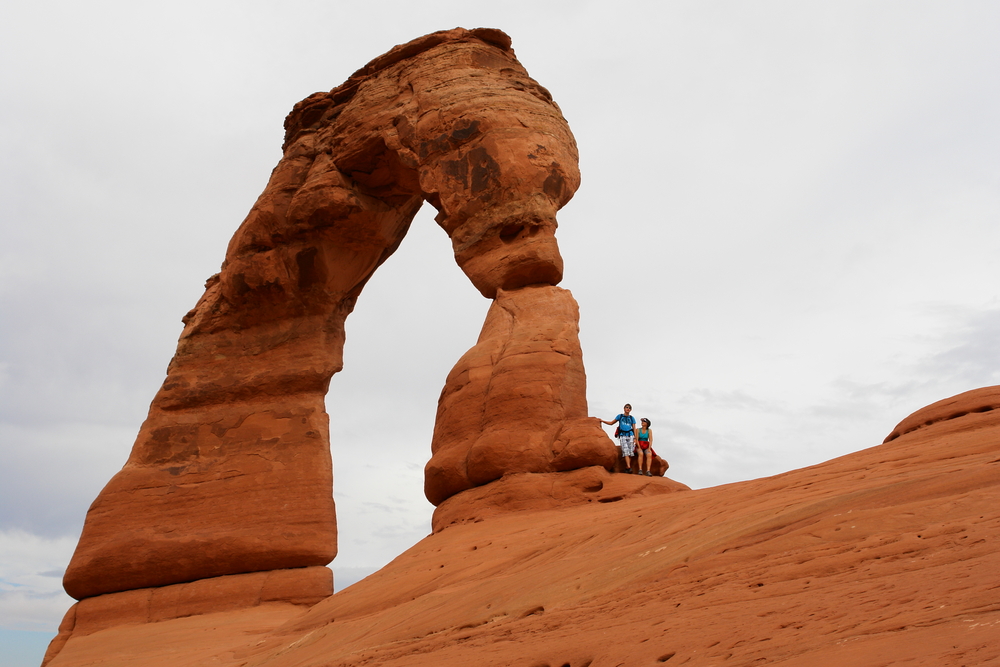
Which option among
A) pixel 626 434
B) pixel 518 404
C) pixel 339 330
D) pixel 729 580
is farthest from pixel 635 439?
pixel 339 330

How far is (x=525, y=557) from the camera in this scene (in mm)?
5590

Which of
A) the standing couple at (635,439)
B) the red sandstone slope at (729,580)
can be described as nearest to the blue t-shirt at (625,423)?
the standing couple at (635,439)

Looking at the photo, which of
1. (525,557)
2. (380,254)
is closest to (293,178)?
(380,254)

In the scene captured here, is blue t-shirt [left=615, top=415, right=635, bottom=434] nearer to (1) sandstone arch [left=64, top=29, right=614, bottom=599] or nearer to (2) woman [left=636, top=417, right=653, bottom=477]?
(2) woman [left=636, top=417, right=653, bottom=477]

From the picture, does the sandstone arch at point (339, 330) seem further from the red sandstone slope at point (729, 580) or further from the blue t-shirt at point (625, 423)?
the red sandstone slope at point (729, 580)

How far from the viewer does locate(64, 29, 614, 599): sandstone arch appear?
25.9ft

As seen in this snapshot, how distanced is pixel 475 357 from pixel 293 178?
4772mm

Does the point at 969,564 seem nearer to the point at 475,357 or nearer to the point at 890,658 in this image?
the point at 890,658

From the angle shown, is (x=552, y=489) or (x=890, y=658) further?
(x=552, y=489)

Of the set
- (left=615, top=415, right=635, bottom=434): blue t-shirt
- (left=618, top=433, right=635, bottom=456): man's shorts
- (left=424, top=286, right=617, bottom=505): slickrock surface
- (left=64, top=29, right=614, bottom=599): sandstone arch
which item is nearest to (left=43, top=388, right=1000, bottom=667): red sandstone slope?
(left=424, top=286, right=617, bottom=505): slickrock surface

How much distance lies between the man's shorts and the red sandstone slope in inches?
33.2

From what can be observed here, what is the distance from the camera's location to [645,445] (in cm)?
792

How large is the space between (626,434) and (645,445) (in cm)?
21

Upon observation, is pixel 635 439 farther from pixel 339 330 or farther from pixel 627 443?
pixel 339 330
